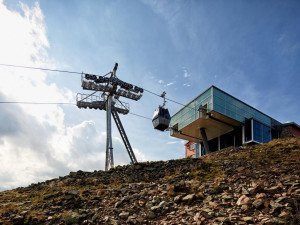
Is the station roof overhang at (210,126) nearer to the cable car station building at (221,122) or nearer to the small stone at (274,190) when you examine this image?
the cable car station building at (221,122)

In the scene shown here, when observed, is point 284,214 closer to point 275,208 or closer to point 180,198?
point 275,208

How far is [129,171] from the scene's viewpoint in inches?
704

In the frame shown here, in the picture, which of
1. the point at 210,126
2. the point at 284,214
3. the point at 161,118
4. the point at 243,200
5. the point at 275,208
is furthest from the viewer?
the point at 210,126

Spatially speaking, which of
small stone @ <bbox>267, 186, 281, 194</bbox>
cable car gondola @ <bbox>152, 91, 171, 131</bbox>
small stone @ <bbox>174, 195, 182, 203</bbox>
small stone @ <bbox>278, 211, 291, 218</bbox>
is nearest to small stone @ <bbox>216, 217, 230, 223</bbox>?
small stone @ <bbox>278, 211, 291, 218</bbox>

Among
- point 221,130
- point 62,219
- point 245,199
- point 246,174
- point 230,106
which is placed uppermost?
point 230,106

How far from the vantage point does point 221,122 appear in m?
38.4

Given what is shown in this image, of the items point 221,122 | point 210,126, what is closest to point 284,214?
point 221,122

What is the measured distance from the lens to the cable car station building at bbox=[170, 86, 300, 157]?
36031 mm

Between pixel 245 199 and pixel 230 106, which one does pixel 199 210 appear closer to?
pixel 245 199

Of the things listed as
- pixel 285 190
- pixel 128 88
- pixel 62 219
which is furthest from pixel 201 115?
pixel 62 219

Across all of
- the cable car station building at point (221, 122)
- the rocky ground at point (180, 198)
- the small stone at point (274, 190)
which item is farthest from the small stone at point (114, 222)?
the cable car station building at point (221, 122)

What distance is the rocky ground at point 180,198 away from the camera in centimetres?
885

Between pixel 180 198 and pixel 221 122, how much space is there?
29.5m

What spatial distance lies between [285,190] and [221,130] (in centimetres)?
3296
